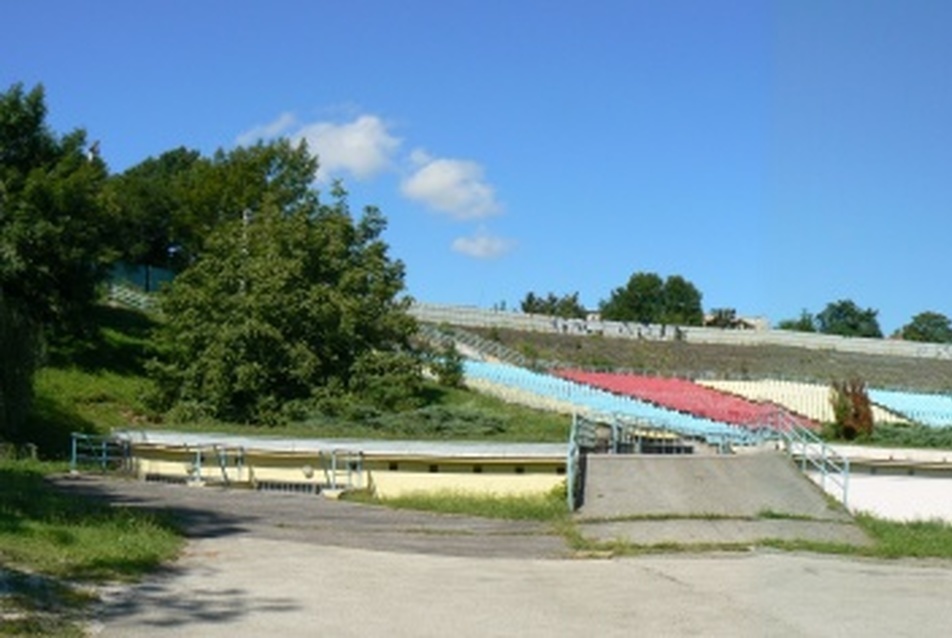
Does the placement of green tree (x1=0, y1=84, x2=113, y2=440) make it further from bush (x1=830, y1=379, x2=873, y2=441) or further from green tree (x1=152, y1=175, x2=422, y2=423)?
bush (x1=830, y1=379, x2=873, y2=441)

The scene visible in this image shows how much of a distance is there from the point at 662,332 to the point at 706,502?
48.0 metres

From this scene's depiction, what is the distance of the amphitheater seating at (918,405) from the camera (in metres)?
42.5

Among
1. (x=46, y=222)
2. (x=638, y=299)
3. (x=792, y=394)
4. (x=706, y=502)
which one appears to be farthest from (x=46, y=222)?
(x=638, y=299)

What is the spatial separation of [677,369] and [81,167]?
30.0 meters

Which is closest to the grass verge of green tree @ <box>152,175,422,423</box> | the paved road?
the paved road

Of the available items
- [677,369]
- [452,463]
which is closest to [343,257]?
[452,463]

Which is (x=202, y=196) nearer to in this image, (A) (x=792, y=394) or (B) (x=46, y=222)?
(B) (x=46, y=222)

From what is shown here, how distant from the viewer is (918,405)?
47000 millimetres

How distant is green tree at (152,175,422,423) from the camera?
3262 cm

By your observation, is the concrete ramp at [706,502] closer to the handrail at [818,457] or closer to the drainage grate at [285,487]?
the handrail at [818,457]

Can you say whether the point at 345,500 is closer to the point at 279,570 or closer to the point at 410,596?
the point at 279,570

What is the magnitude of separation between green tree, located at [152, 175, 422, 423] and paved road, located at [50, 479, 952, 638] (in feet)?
49.4

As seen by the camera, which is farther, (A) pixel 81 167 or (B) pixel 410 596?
(A) pixel 81 167

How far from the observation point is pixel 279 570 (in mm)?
12570
